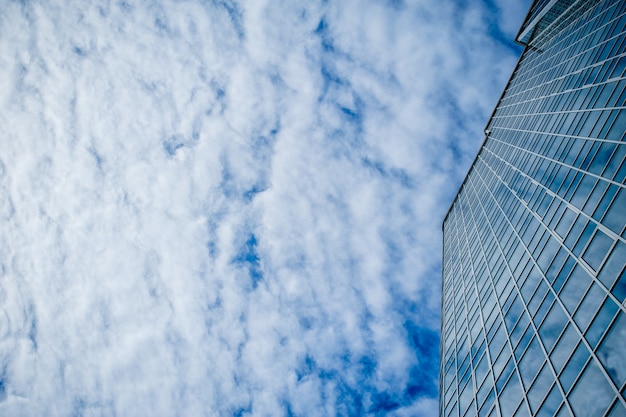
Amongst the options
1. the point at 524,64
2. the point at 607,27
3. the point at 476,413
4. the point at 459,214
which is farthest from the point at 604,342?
the point at 524,64

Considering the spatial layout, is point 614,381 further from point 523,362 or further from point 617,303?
point 523,362

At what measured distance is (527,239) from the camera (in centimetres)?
2373

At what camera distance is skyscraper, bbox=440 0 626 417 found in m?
13.2

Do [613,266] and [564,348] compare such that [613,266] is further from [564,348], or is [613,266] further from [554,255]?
[554,255]

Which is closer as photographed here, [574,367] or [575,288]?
[574,367]

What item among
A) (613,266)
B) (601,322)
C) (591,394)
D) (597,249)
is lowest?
(591,394)

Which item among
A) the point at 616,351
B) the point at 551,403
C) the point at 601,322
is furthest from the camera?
the point at 551,403

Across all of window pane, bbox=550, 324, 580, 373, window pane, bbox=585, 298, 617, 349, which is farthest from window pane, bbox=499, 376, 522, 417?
window pane, bbox=585, 298, 617, 349

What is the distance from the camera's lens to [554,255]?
18812 mm

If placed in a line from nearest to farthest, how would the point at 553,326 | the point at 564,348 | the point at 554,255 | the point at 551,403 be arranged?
the point at 551,403 → the point at 564,348 → the point at 553,326 → the point at 554,255

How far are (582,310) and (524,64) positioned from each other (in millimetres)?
50011

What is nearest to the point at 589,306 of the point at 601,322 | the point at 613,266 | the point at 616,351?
the point at 601,322

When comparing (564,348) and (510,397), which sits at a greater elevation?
(564,348)

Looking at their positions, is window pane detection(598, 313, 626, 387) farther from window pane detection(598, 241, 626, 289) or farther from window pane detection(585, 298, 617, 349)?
window pane detection(598, 241, 626, 289)
